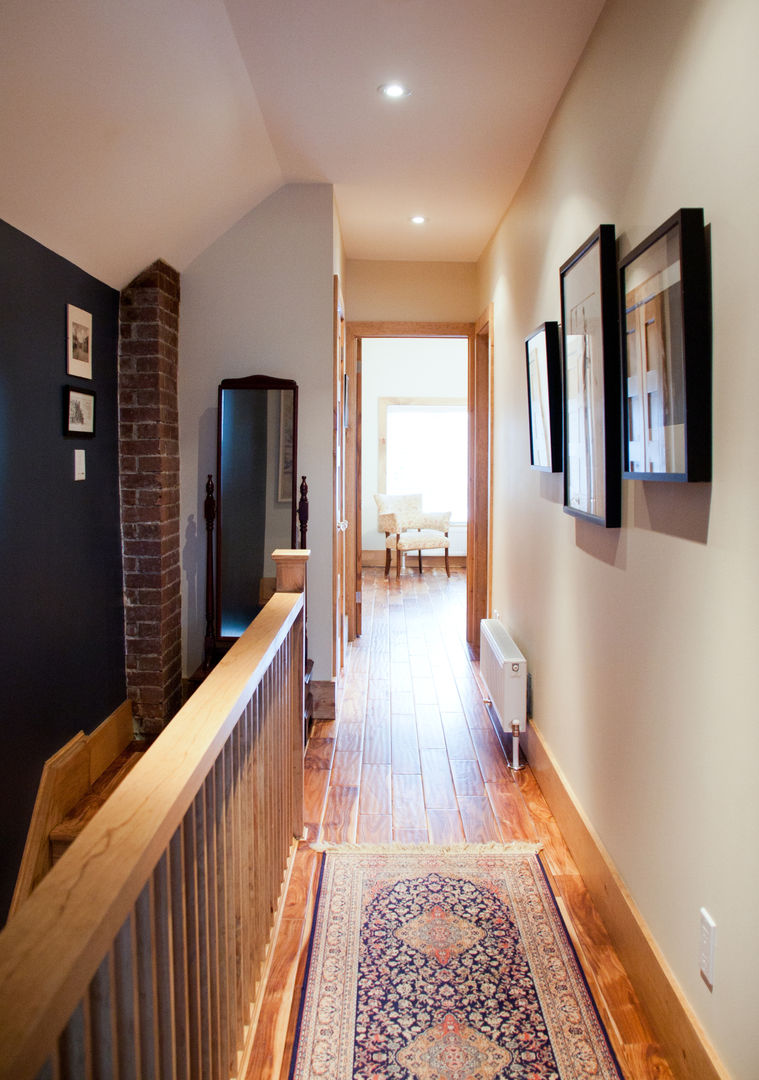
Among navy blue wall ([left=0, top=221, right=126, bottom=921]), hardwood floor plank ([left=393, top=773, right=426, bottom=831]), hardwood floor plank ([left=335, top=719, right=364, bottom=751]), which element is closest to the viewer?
navy blue wall ([left=0, top=221, right=126, bottom=921])

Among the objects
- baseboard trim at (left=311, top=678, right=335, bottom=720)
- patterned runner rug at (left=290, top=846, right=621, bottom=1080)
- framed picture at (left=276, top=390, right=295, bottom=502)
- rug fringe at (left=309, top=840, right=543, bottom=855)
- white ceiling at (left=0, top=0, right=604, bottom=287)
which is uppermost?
white ceiling at (left=0, top=0, right=604, bottom=287)

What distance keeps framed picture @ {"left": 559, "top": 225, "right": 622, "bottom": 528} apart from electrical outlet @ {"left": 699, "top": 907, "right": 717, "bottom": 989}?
38.8 inches

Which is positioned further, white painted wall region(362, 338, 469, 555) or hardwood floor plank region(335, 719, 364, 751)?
white painted wall region(362, 338, 469, 555)

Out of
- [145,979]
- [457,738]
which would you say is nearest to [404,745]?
[457,738]

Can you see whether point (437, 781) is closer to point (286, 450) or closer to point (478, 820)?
point (478, 820)

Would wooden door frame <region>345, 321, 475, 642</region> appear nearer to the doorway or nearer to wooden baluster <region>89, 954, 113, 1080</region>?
the doorway

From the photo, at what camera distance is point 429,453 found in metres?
9.67

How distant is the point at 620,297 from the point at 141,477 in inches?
92.1

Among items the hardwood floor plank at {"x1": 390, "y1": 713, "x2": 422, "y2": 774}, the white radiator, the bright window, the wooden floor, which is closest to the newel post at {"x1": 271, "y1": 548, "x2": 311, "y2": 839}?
the wooden floor

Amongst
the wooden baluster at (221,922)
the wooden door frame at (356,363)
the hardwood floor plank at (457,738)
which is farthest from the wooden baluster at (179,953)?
the wooden door frame at (356,363)

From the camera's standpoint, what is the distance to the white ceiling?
6.80ft

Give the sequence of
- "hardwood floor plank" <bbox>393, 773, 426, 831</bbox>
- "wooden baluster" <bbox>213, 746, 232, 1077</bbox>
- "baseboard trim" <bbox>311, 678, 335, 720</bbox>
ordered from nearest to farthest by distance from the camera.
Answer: "wooden baluster" <bbox>213, 746, 232, 1077</bbox>
"hardwood floor plank" <bbox>393, 773, 426, 831</bbox>
"baseboard trim" <bbox>311, 678, 335, 720</bbox>

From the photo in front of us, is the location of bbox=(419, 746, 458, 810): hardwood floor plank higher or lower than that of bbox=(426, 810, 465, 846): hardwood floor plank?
higher

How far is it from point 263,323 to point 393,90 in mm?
1359
